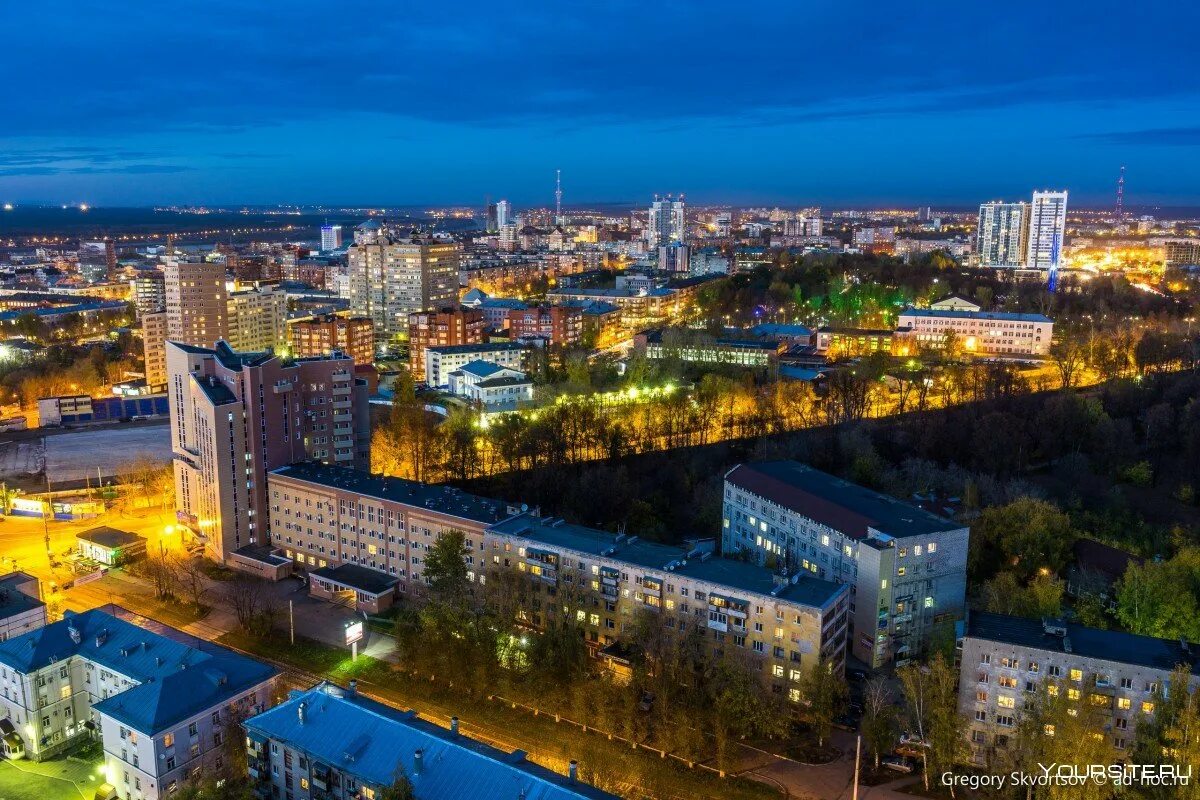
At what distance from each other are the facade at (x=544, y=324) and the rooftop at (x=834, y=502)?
1971 centimetres

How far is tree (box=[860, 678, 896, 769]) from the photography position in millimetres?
8844

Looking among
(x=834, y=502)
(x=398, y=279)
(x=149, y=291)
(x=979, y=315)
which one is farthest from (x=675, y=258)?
(x=834, y=502)

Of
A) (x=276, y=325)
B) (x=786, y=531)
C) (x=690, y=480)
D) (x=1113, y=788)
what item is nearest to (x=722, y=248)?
(x=276, y=325)

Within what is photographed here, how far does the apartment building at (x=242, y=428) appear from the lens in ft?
47.2

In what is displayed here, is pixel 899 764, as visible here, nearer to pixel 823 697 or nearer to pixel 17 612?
pixel 823 697

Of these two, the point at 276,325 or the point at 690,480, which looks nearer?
the point at 690,480

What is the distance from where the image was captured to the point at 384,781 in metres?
7.45

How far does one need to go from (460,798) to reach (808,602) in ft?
14.7

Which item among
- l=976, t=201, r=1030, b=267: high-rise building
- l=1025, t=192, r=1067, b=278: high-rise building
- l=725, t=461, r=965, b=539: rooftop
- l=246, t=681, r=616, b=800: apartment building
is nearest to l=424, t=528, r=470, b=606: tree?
l=246, t=681, r=616, b=800: apartment building

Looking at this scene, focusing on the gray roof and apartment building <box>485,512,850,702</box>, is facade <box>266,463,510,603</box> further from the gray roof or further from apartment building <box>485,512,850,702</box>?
the gray roof

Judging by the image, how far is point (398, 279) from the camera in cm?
3591

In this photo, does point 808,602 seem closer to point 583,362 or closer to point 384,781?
point 384,781

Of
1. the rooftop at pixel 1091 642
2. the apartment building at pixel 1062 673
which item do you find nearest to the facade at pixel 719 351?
the rooftop at pixel 1091 642

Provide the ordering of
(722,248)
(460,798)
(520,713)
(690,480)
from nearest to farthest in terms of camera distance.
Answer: (460,798)
(520,713)
(690,480)
(722,248)
